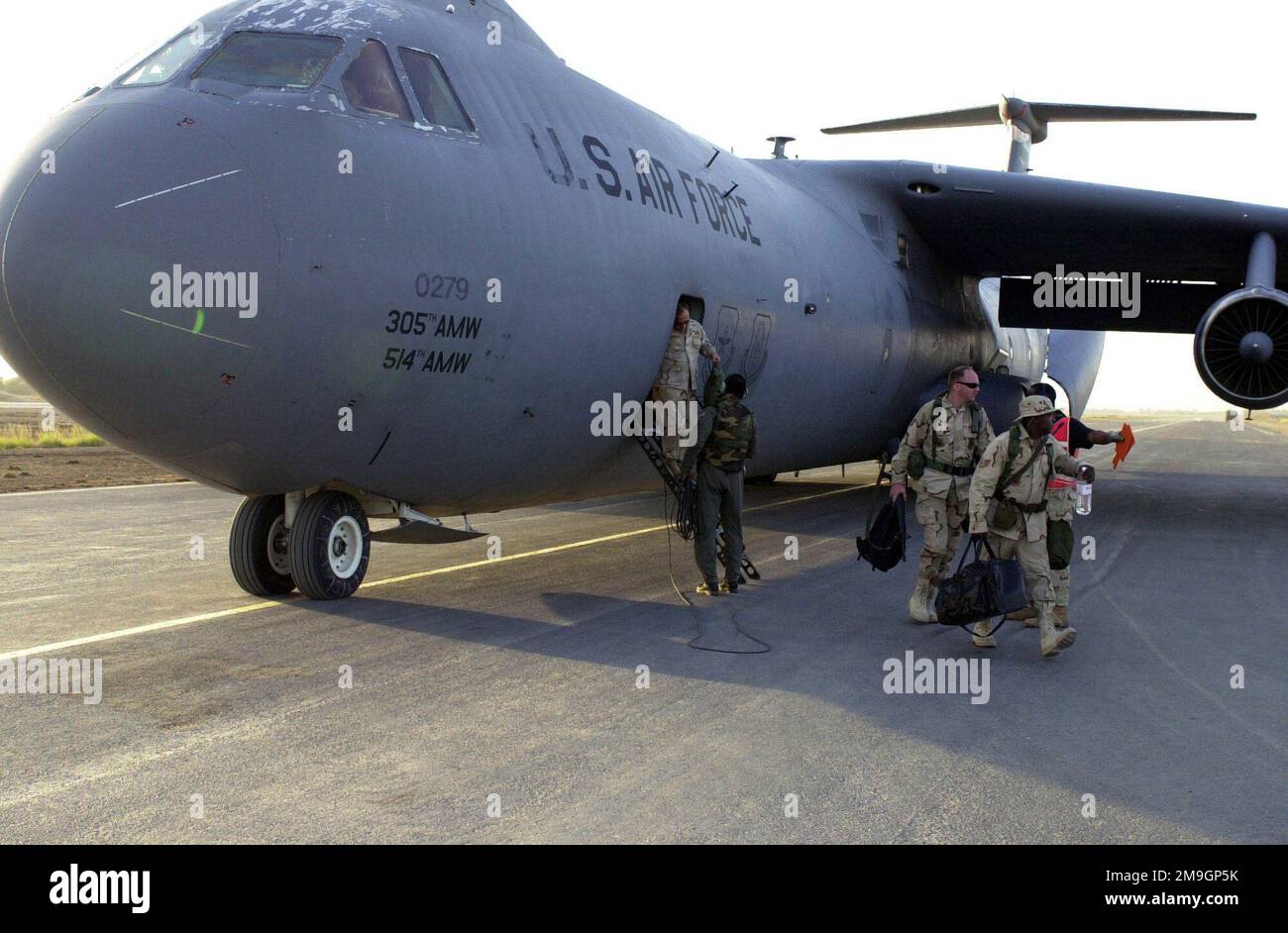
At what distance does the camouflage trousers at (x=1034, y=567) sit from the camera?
721 cm

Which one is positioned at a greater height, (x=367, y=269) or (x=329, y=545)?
(x=367, y=269)

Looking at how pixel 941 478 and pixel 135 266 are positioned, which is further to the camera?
pixel 941 478

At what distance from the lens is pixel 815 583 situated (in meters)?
10.1

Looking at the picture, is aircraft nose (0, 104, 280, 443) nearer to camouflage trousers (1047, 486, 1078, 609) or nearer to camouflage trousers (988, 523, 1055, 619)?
camouflage trousers (988, 523, 1055, 619)

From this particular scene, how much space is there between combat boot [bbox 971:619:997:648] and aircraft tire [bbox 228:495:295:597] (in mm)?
4911

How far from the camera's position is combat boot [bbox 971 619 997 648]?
7.50m

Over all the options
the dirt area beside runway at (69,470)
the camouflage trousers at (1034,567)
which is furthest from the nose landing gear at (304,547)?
the dirt area beside runway at (69,470)

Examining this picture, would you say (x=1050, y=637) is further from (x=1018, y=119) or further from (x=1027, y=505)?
(x=1018, y=119)

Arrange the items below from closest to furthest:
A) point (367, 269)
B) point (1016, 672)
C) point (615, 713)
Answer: point (615, 713) → point (367, 269) → point (1016, 672)

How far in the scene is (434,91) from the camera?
750cm

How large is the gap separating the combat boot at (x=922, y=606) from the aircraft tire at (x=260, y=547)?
461 cm

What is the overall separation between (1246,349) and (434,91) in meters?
10.5

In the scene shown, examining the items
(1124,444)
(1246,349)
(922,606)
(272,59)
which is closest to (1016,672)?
(922,606)
